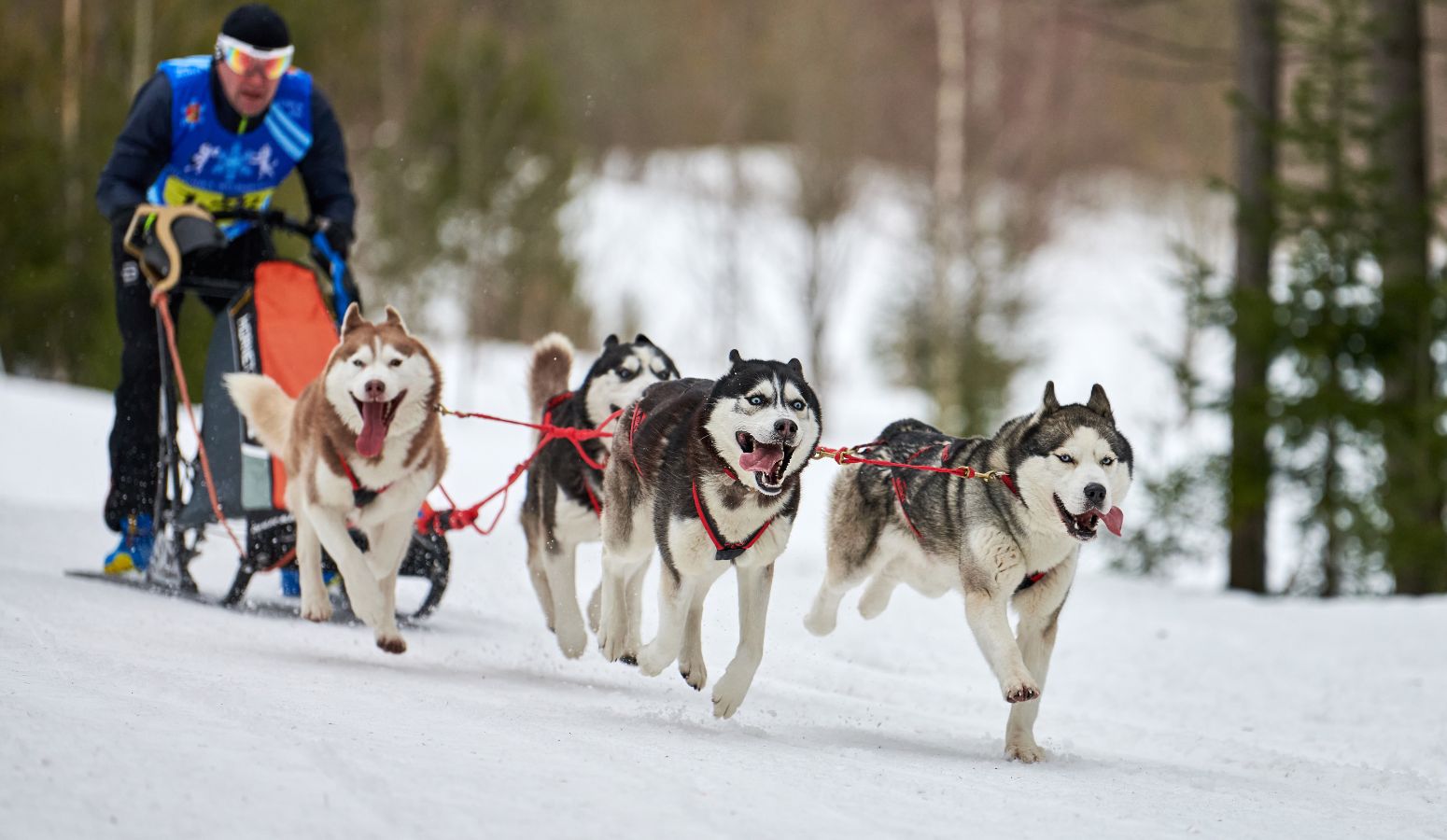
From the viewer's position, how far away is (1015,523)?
414cm

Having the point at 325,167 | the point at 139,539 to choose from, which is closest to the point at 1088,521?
the point at 325,167

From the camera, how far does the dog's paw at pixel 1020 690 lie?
3857 mm

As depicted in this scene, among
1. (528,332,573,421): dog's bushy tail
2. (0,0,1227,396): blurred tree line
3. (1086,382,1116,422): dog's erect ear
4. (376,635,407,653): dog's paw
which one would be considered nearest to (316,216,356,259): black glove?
(528,332,573,421): dog's bushy tail

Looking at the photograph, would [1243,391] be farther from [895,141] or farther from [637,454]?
[895,141]

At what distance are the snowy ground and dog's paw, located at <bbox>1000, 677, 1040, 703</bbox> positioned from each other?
7.7 inches

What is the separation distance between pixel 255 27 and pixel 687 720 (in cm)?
294

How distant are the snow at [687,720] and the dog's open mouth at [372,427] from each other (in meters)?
0.66

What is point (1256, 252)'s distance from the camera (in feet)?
32.3

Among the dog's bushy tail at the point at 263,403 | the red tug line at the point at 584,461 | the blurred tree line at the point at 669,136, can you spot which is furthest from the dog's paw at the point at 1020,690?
the blurred tree line at the point at 669,136

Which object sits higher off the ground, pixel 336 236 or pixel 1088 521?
pixel 336 236

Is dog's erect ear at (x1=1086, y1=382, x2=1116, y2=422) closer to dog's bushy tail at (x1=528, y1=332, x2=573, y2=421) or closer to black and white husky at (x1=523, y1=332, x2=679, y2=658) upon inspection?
black and white husky at (x1=523, y1=332, x2=679, y2=658)

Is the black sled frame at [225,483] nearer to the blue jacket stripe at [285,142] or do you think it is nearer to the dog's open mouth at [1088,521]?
the blue jacket stripe at [285,142]

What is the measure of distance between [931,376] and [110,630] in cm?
1370

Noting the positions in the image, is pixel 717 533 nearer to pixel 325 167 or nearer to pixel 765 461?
pixel 765 461
